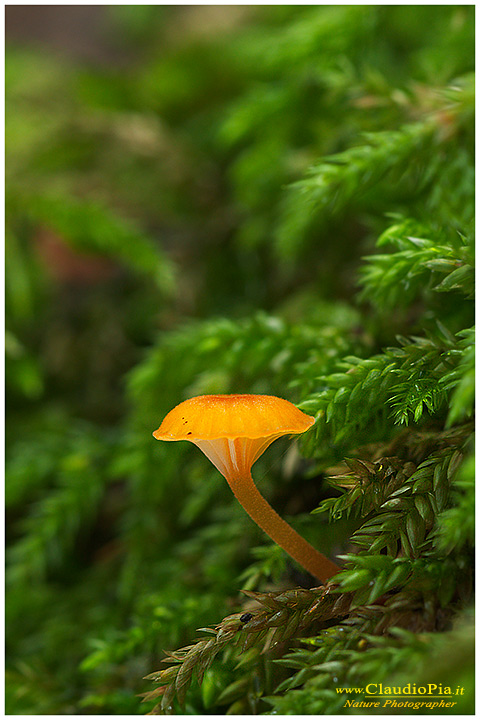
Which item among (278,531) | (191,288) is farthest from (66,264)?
(278,531)

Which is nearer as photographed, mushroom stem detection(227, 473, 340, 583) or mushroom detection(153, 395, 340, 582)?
mushroom detection(153, 395, 340, 582)

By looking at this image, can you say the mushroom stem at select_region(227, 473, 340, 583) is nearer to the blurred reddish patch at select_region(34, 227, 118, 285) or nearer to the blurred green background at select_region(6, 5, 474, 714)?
the blurred green background at select_region(6, 5, 474, 714)

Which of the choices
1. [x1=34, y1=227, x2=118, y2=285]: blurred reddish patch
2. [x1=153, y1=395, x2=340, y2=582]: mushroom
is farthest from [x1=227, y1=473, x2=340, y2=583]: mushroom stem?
[x1=34, y1=227, x2=118, y2=285]: blurred reddish patch

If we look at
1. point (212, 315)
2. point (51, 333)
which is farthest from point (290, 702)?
point (51, 333)

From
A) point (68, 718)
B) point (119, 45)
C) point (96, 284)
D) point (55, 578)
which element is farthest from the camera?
point (119, 45)

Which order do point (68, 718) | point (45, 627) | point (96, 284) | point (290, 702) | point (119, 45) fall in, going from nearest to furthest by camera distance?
point (290, 702)
point (68, 718)
point (45, 627)
point (96, 284)
point (119, 45)

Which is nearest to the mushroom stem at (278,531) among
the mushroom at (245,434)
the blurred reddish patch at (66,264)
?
the mushroom at (245,434)

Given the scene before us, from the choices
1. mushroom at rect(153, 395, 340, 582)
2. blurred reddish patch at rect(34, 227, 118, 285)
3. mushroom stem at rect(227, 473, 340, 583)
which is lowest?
mushroom stem at rect(227, 473, 340, 583)

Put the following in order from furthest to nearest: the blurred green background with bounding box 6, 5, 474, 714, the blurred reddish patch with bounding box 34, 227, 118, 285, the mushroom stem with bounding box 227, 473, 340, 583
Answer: the blurred reddish patch with bounding box 34, 227, 118, 285, the blurred green background with bounding box 6, 5, 474, 714, the mushroom stem with bounding box 227, 473, 340, 583

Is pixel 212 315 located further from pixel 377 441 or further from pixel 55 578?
pixel 377 441
